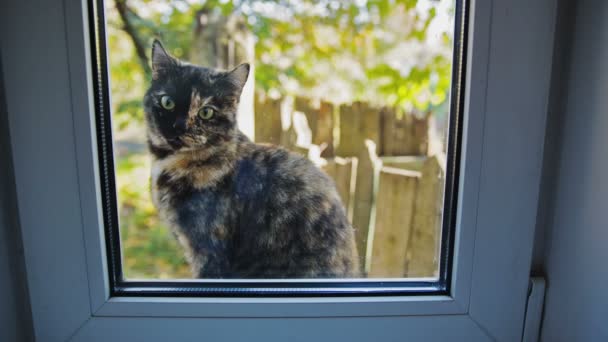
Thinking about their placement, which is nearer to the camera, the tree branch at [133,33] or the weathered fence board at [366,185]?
the tree branch at [133,33]

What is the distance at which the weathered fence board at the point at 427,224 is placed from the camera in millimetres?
636

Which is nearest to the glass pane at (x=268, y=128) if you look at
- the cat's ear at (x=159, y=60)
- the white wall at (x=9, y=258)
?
the cat's ear at (x=159, y=60)

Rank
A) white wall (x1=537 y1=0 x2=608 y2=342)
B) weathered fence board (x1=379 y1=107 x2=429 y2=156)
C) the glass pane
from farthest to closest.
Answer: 1. weathered fence board (x1=379 y1=107 x2=429 y2=156)
2. the glass pane
3. white wall (x1=537 y1=0 x2=608 y2=342)

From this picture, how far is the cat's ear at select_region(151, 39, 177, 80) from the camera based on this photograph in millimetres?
593

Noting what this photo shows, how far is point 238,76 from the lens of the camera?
60 centimetres

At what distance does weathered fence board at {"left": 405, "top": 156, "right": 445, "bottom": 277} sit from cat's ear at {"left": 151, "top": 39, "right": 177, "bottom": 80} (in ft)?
1.59

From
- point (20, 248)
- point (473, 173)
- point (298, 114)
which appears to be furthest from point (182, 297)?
point (473, 173)

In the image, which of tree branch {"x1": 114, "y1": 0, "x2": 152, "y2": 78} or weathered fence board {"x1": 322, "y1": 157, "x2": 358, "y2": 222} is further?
weathered fence board {"x1": 322, "y1": 157, "x2": 358, "y2": 222}

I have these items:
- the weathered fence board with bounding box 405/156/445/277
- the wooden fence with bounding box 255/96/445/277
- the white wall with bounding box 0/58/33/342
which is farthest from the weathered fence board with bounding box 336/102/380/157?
the white wall with bounding box 0/58/33/342

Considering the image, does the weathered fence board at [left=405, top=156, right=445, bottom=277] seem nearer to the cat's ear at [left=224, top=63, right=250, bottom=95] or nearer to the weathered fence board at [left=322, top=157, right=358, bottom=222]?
the weathered fence board at [left=322, top=157, right=358, bottom=222]

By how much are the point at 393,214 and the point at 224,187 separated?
0.34 meters

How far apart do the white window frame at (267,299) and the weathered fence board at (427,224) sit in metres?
0.06

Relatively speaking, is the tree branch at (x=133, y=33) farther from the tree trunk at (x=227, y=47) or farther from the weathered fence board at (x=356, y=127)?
the weathered fence board at (x=356, y=127)

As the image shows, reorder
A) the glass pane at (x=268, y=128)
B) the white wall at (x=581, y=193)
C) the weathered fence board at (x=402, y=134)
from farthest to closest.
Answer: the weathered fence board at (x=402, y=134)
the glass pane at (x=268, y=128)
the white wall at (x=581, y=193)
